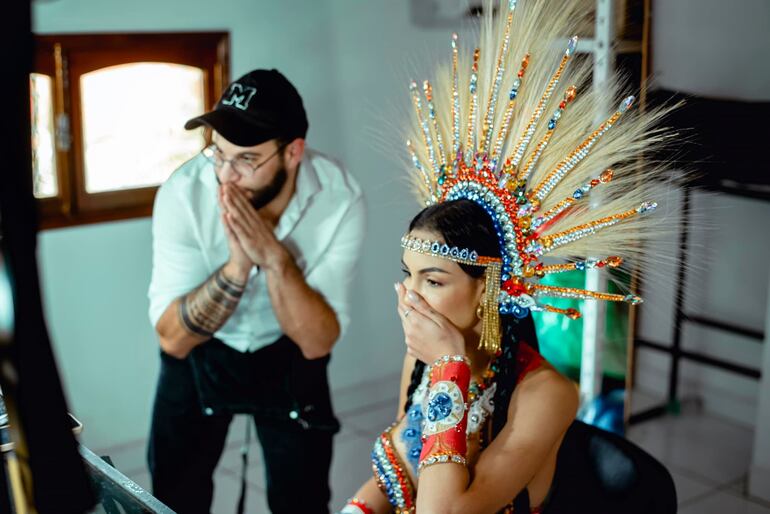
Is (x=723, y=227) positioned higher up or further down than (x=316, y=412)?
higher up

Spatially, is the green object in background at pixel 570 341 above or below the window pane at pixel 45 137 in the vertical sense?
below

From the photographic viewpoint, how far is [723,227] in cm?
356

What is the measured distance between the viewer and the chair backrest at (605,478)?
1.45 m

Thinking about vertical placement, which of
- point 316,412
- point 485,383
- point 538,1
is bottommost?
point 316,412

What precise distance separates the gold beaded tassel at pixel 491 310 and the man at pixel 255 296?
0.65 m

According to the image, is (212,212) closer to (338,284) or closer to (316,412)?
(338,284)

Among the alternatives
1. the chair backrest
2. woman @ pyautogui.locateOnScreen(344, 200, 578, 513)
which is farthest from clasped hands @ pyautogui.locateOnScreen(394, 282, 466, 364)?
the chair backrest

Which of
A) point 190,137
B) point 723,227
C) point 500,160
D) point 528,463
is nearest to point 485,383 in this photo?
point 528,463

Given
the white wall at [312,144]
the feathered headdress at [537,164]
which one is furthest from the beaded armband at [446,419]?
the white wall at [312,144]

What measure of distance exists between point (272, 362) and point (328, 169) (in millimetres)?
487

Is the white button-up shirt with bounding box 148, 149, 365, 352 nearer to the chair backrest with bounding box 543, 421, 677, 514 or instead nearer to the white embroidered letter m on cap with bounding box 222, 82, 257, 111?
the white embroidered letter m on cap with bounding box 222, 82, 257, 111

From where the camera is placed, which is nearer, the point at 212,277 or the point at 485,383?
the point at 485,383

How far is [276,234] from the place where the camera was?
7.13 feet

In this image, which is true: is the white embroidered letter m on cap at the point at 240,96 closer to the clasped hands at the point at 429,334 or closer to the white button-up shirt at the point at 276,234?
the white button-up shirt at the point at 276,234
